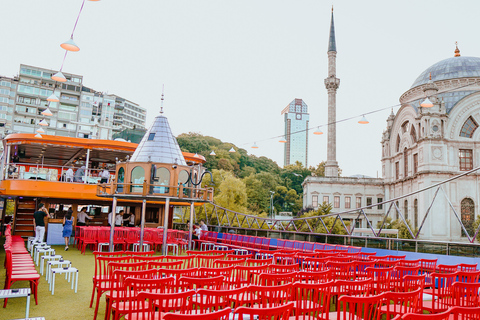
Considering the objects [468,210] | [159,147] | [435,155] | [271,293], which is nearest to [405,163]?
[435,155]

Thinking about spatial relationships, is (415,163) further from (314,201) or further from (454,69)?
(314,201)

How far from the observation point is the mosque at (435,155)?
160ft

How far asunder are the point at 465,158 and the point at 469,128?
3987 millimetres

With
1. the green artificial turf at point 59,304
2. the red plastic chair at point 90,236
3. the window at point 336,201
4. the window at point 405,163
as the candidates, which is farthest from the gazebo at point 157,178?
the window at point 336,201

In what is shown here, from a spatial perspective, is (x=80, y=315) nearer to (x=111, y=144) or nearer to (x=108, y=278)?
(x=108, y=278)

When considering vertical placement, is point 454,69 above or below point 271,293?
above

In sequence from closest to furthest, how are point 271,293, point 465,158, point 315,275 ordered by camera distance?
point 271,293
point 315,275
point 465,158

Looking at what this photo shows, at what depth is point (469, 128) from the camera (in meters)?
51.8

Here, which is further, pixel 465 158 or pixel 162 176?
pixel 465 158

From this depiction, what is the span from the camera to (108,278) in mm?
7438

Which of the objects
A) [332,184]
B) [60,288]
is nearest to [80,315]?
[60,288]

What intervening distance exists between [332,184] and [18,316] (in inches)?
2431

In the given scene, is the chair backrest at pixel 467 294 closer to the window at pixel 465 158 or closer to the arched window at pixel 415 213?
the arched window at pixel 415 213

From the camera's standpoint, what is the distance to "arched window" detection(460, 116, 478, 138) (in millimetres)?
51628
